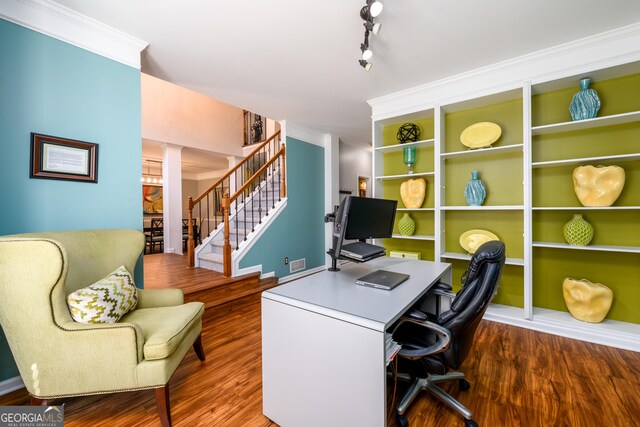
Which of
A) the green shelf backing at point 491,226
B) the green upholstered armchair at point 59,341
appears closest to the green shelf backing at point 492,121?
the green shelf backing at point 491,226

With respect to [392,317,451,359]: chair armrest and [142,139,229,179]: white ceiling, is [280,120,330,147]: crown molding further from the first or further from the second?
[392,317,451,359]: chair armrest

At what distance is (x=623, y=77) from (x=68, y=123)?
474 centimetres

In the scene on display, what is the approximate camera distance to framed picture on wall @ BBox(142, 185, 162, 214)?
8.30 metres

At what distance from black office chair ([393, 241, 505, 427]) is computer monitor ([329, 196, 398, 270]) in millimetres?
567

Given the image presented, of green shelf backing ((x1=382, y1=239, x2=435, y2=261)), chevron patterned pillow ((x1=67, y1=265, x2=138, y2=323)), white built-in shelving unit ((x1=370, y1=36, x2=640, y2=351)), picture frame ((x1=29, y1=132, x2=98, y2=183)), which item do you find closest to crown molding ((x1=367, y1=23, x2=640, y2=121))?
white built-in shelving unit ((x1=370, y1=36, x2=640, y2=351))

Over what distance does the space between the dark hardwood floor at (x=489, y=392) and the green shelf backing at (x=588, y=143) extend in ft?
5.70

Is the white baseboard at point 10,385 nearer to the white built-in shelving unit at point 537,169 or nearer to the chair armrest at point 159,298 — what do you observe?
the chair armrest at point 159,298

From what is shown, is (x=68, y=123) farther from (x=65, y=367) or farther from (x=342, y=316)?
(x=342, y=316)

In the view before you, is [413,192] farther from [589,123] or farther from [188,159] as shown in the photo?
[188,159]

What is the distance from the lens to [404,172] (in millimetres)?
3607

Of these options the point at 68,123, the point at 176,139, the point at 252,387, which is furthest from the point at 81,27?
the point at 176,139

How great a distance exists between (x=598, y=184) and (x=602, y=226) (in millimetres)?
447

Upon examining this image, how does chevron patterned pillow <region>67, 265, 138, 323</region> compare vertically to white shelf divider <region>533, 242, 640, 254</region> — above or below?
below

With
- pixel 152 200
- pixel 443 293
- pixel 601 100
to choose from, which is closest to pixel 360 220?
pixel 443 293
